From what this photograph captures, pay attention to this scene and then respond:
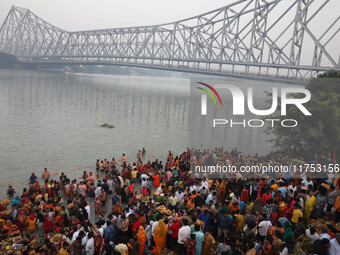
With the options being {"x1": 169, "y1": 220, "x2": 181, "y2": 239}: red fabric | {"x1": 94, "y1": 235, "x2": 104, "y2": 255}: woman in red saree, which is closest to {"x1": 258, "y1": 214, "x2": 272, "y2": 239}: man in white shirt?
{"x1": 169, "y1": 220, "x2": 181, "y2": 239}: red fabric

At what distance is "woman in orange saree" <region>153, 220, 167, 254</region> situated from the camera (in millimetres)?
6489

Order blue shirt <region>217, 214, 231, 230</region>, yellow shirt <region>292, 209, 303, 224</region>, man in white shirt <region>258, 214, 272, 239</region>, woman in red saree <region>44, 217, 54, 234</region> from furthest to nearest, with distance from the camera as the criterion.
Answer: woman in red saree <region>44, 217, 54, 234</region> → yellow shirt <region>292, 209, 303, 224</region> → blue shirt <region>217, 214, 231, 230</region> → man in white shirt <region>258, 214, 272, 239</region>

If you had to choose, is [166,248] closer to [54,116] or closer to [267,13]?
[54,116]

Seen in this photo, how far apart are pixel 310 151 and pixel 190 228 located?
36.6 feet

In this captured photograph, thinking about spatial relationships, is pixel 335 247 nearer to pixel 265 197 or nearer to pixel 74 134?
pixel 265 197

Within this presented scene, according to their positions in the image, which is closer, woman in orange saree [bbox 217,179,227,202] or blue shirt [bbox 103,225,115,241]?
blue shirt [bbox 103,225,115,241]

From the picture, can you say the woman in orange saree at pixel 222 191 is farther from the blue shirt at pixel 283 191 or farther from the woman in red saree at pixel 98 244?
the woman in red saree at pixel 98 244

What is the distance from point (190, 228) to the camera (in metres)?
6.33

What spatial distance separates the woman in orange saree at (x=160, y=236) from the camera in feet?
21.3

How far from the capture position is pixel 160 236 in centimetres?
652

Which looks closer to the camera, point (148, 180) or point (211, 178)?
point (211, 178)

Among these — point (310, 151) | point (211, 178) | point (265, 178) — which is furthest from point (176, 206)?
point (310, 151)

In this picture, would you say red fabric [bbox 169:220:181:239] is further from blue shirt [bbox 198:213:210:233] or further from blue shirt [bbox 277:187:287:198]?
blue shirt [bbox 277:187:287:198]

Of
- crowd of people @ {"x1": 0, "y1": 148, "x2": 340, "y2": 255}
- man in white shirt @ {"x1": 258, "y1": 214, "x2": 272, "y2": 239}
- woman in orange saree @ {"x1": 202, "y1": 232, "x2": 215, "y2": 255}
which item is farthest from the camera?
man in white shirt @ {"x1": 258, "y1": 214, "x2": 272, "y2": 239}
